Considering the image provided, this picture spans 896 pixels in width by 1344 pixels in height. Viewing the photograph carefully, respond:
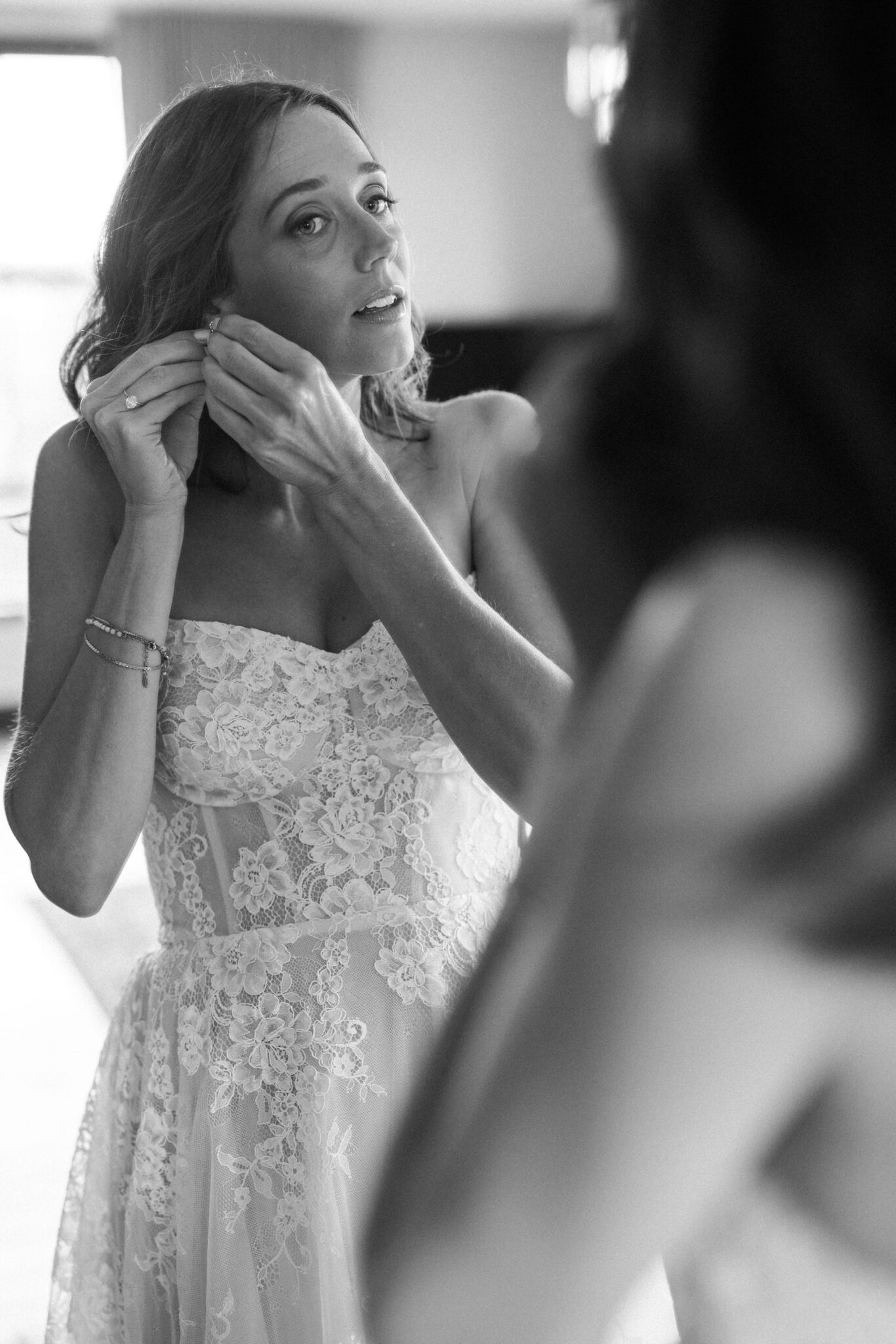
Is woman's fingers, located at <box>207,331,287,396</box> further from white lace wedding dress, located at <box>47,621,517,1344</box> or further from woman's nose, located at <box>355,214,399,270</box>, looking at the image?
white lace wedding dress, located at <box>47,621,517,1344</box>

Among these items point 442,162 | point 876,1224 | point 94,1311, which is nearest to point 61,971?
point 94,1311

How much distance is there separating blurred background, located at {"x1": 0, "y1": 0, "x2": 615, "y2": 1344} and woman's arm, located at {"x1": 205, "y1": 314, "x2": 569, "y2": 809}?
3150mm

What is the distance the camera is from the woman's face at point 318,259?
4.52 ft

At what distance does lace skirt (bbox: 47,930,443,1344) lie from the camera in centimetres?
122

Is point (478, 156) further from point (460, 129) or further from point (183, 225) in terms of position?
point (183, 225)

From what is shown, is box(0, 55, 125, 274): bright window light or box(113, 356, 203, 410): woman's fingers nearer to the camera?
box(113, 356, 203, 410): woman's fingers

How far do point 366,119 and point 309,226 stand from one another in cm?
368

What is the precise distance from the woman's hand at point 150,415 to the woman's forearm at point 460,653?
0.67 feet

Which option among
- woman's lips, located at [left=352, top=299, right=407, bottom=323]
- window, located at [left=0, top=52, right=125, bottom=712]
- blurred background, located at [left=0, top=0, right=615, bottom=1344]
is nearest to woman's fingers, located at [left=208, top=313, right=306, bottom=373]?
woman's lips, located at [left=352, top=299, right=407, bottom=323]

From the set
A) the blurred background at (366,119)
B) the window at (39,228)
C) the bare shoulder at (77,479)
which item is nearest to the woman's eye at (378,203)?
the bare shoulder at (77,479)

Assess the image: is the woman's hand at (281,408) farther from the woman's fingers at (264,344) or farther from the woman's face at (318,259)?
the woman's face at (318,259)

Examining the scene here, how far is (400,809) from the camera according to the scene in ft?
4.36

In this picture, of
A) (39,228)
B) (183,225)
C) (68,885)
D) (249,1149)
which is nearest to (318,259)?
(183,225)

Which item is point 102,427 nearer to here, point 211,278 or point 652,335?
point 211,278
